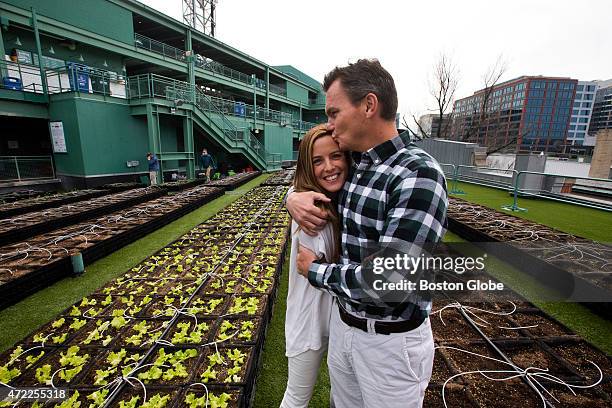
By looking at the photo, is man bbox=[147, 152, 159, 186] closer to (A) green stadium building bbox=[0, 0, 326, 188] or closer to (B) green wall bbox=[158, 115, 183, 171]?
(A) green stadium building bbox=[0, 0, 326, 188]

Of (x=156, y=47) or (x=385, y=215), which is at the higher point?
(x=156, y=47)

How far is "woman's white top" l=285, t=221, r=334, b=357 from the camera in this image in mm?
1569

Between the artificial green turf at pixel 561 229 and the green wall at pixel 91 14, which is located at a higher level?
the green wall at pixel 91 14

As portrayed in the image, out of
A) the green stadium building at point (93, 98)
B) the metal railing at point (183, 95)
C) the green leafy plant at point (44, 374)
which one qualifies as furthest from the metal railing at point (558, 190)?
the green stadium building at point (93, 98)

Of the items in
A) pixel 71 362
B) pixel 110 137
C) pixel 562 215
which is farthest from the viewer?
pixel 110 137

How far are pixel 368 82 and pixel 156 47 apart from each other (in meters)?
19.9

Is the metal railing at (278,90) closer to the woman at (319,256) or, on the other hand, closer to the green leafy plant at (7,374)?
the green leafy plant at (7,374)

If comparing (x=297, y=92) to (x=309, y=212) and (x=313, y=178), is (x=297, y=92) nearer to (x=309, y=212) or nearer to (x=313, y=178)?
(x=313, y=178)

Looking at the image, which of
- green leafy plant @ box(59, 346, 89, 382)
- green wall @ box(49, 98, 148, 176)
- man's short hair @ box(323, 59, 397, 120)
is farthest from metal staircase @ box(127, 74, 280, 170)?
man's short hair @ box(323, 59, 397, 120)

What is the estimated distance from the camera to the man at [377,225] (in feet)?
3.61

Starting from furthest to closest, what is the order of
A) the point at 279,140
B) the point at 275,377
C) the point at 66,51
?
the point at 279,140
the point at 66,51
the point at 275,377

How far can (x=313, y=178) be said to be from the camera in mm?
1573

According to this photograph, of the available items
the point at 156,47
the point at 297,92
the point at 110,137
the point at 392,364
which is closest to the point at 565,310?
the point at 392,364

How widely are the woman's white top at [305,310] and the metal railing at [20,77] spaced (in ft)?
48.9
